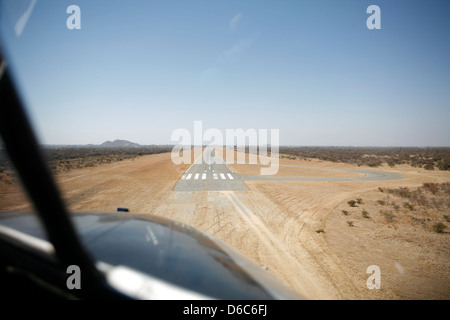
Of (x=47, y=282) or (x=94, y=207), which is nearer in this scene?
(x=47, y=282)

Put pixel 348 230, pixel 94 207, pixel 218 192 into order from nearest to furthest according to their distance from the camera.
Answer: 1. pixel 348 230
2. pixel 94 207
3. pixel 218 192

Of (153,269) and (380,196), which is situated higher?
(153,269)

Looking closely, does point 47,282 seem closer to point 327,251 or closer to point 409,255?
point 327,251

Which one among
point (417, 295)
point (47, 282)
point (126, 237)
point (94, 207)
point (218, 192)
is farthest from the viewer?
point (218, 192)
